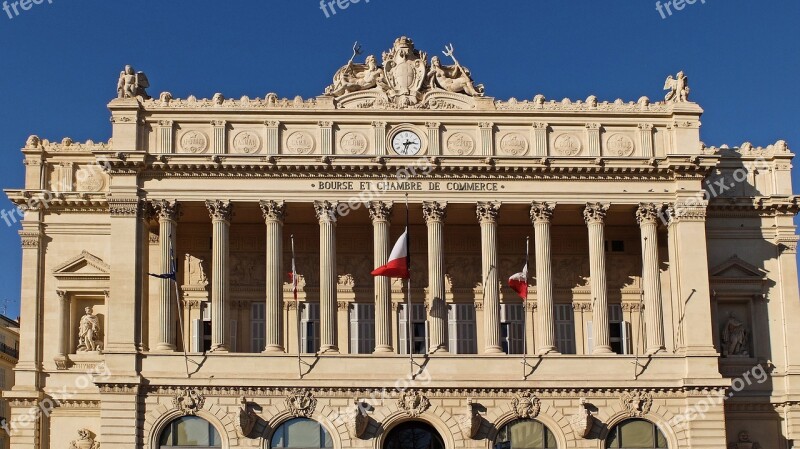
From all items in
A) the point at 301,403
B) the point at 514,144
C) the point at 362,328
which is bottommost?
the point at 301,403

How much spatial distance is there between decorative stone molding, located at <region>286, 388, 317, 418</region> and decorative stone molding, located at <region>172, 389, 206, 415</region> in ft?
12.8

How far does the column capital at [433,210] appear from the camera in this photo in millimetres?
65062

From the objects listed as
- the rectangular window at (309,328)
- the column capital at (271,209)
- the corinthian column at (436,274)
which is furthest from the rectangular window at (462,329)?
the column capital at (271,209)

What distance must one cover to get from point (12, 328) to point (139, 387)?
135 ft

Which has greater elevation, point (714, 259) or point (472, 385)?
point (714, 259)

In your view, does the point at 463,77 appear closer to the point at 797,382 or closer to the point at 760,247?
the point at 760,247

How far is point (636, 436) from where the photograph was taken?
6281cm

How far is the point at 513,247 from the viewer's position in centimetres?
6950

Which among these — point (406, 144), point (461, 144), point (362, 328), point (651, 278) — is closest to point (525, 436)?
point (651, 278)

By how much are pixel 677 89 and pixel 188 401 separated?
27.8m

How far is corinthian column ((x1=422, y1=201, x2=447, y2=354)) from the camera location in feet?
210

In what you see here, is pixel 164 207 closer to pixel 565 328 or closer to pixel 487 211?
pixel 487 211

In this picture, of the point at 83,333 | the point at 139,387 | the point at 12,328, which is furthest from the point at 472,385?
the point at 12,328

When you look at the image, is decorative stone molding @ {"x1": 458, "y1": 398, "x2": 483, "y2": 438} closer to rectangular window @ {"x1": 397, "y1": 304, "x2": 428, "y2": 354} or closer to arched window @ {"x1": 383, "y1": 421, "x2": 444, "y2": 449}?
arched window @ {"x1": 383, "y1": 421, "x2": 444, "y2": 449}
